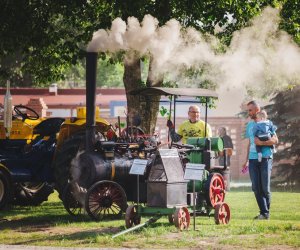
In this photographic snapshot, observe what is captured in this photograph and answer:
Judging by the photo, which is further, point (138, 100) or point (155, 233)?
point (138, 100)

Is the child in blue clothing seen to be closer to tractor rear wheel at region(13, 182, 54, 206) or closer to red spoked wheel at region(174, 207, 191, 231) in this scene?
red spoked wheel at region(174, 207, 191, 231)

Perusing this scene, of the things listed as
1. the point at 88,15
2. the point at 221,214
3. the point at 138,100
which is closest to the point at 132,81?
the point at 138,100

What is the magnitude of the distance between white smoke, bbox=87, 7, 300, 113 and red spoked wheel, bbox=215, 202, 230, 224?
3102 millimetres

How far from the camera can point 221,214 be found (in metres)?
12.5

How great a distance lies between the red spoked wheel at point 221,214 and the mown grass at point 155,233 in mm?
120

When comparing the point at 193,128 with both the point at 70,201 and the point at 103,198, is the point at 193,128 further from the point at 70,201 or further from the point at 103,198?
the point at 70,201

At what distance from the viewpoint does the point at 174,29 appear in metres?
15.7

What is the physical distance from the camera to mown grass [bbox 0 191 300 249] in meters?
10.4

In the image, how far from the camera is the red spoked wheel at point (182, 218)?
38.1 ft

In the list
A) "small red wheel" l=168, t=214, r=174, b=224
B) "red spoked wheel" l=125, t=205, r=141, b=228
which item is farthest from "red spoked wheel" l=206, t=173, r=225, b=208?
"red spoked wheel" l=125, t=205, r=141, b=228

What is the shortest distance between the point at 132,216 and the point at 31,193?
586 cm

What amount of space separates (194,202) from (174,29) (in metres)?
4.91

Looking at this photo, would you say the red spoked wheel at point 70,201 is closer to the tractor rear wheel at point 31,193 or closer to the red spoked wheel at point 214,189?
the red spoked wheel at point 214,189

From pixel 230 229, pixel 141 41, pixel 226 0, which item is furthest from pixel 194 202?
pixel 226 0
